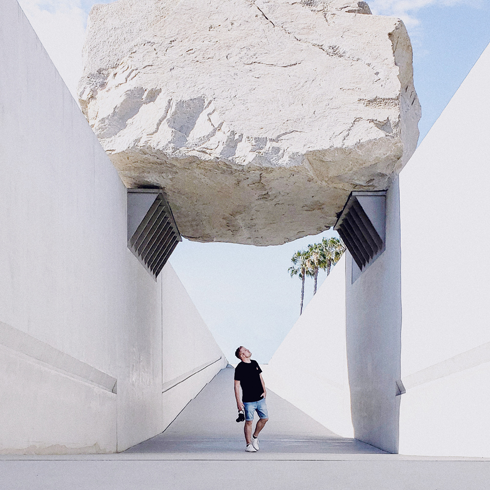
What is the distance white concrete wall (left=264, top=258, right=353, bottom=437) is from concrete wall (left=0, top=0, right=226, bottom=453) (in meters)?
5.01

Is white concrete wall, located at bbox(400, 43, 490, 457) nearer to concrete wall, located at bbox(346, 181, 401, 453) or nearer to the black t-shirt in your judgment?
concrete wall, located at bbox(346, 181, 401, 453)

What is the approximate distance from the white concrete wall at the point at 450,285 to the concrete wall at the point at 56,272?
354cm

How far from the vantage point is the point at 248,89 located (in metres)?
7.69

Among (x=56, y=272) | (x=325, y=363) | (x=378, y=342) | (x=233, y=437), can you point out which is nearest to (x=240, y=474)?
(x=56, y=272)

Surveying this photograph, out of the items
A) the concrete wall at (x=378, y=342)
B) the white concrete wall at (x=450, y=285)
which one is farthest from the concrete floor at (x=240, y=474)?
the concrete wall at (x=378, y=342)

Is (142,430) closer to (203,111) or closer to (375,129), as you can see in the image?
(203,111)

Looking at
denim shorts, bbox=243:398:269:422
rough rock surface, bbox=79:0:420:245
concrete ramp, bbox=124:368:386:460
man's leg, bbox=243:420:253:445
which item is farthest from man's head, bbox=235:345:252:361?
rough rock surface, bbox=79:0:420:245

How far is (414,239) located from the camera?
23.5 feet

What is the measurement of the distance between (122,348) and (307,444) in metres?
3.39

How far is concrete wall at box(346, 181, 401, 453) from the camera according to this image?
800 centimetres

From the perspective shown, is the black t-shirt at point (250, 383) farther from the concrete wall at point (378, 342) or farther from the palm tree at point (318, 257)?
the palm tree at point (318, 257)

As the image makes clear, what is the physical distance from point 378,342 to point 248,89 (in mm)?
4186

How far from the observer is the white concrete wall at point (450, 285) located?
5117 millimetres

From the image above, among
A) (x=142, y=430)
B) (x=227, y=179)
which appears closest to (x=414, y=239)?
(x=227, y=179)
